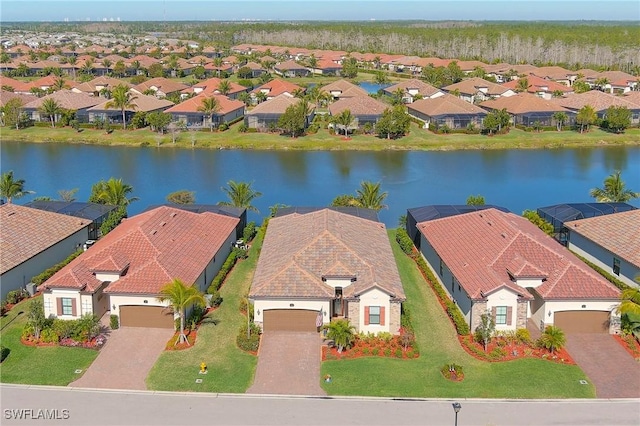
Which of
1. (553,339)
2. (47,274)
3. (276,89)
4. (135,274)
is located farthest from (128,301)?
(276,89)

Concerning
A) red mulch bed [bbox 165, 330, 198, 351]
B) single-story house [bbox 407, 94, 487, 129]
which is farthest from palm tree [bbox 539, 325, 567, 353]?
single-story house [bbox 407, 94, 487, 129]

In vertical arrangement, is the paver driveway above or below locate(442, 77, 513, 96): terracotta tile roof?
below

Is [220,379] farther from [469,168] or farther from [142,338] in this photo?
[469,168]

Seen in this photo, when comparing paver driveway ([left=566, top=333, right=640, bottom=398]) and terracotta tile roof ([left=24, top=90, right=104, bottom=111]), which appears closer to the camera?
paver driveway ([left=566, top=333, right=640, bottom=398])

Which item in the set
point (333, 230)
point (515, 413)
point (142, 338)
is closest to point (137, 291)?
point (142, 338)

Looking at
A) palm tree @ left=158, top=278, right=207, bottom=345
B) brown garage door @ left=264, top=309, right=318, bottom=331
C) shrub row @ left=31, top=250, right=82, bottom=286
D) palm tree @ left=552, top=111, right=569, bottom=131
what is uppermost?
palm tree @ left=552, top=111, right=569, bottom=131

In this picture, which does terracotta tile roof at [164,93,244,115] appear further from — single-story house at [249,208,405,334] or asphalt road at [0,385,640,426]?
asphalt road at [0,385,640,426]

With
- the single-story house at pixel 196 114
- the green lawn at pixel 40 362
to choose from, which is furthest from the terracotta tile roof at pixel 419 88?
the green lawn at pixel 40 362
